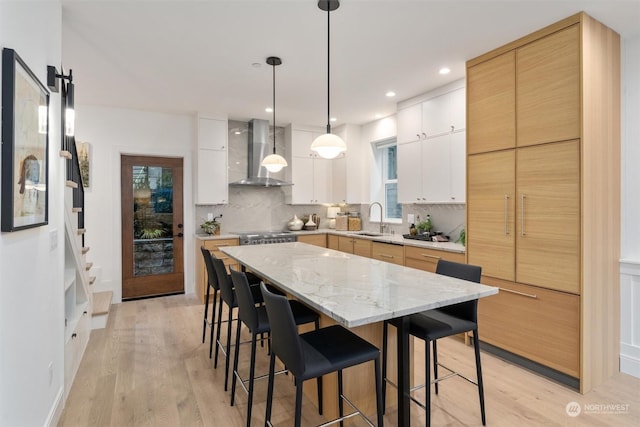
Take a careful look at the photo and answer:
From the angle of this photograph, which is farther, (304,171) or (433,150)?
(304,171)

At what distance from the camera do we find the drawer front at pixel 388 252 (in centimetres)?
400

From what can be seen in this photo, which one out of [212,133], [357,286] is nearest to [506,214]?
[357,286]

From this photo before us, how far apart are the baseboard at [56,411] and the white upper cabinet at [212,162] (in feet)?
10.1

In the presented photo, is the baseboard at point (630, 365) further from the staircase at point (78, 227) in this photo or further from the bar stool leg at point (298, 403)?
the staircase at point (78, 227)

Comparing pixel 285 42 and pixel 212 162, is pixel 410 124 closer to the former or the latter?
pixel 285 42

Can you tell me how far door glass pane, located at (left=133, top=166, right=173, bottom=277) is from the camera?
16.1ft

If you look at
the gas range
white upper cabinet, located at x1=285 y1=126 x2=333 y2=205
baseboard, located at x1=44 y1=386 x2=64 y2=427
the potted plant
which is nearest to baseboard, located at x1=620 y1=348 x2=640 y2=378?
the gas range

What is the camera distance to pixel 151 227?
196 inches

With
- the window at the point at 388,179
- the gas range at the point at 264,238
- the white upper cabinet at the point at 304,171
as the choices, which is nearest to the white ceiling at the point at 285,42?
the window at the point at 388,179

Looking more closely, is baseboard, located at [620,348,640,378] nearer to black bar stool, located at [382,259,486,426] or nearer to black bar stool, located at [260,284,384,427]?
black bar stool, located at [382,259,486,426]

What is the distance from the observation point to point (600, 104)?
8.26ft

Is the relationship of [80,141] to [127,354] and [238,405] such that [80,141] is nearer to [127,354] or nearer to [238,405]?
[127,354]

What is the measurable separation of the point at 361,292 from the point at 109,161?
434cm

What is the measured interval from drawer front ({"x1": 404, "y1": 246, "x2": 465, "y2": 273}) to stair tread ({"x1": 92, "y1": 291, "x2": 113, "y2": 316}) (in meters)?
3.39
